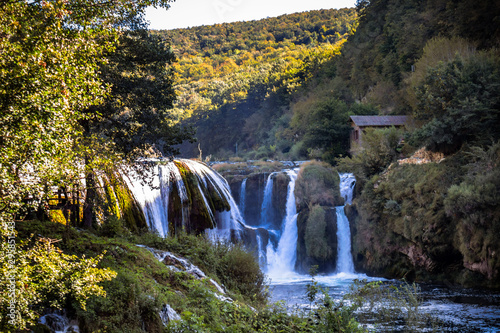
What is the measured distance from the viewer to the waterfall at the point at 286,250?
21.9m

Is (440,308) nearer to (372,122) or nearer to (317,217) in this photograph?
(317,217)

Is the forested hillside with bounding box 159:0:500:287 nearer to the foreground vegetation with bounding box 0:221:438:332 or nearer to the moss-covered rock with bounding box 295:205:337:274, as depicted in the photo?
the moss-covered rock with bounding box 295:205:337:274

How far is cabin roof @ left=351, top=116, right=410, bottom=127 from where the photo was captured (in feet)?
96.0

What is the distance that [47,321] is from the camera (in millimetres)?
4953

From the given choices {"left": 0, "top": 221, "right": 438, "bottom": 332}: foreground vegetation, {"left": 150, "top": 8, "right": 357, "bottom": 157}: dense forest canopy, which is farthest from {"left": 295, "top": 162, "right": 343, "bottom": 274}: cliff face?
{"left": 150, "top": 8, "right": 357, "bottom": 157}: dense forest canopy

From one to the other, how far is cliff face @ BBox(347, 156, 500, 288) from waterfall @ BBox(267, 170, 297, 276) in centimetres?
353

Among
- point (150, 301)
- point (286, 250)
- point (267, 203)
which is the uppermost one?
point (150, 301)

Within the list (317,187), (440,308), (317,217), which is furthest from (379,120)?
(440,308)

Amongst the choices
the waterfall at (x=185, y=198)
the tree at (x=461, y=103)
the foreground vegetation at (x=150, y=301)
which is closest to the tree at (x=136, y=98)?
the foreground vegetation at (x=150, y=301)

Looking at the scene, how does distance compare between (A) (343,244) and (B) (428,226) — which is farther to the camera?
(A) (343,244)

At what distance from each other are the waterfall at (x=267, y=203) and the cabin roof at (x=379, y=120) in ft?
30.2

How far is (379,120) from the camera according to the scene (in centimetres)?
3016

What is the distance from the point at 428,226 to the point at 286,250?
851cm

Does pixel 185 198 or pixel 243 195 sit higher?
pixel 185 198
